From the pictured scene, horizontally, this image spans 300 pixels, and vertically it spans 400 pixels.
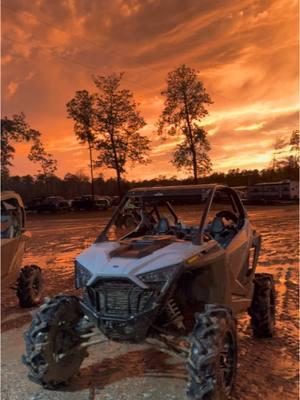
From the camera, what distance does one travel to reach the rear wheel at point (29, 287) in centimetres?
838

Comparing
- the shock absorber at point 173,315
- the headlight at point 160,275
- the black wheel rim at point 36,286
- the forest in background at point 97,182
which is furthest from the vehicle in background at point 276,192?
the headlight at point 160,275

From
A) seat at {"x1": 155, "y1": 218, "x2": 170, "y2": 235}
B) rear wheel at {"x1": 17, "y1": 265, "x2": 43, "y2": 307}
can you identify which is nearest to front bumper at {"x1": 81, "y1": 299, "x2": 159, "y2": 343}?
seat at {"x1": 155, "y1": 218, "x2": 170, "y2": 235}

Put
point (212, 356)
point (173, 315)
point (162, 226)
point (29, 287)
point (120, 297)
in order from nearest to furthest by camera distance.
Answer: point (212, 356) → point (120, 297) → point (173, 315) → point (162, 226) → point (29, 287)

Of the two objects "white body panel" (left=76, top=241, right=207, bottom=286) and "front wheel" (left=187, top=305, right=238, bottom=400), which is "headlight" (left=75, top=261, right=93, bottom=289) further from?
"front wheel" (left=187, top=305, right=238, bottom=400)

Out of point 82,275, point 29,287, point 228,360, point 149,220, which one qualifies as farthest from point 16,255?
point 228,360

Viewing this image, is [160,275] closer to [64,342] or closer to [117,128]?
[64,342]

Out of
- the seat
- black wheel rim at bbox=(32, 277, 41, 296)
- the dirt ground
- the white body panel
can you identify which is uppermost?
the seat

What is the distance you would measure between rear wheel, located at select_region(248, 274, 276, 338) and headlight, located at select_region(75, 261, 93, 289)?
8.12 ft

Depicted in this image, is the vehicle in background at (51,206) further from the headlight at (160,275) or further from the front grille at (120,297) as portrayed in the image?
the headlight at (160,275)

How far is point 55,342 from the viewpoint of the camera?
16.0ft

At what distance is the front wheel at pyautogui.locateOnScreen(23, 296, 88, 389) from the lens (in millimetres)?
4750

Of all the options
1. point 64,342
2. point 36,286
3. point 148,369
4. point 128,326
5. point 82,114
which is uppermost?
point 82,114

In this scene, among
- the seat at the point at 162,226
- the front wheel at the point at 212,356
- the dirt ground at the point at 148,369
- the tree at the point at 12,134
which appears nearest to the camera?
the front wheel at the point at 212,356

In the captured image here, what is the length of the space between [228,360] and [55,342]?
5.22 feet
